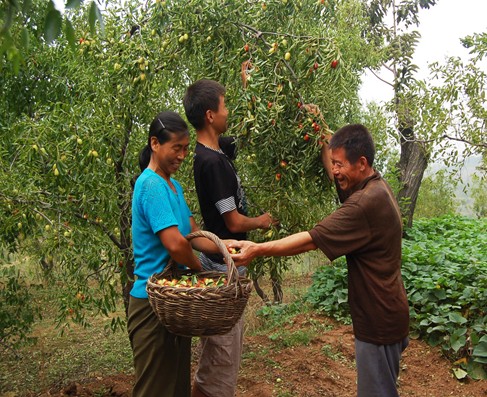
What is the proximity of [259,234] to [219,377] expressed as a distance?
1.37 meters

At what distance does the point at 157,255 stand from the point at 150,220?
231mm

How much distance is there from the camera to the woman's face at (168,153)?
2.72m

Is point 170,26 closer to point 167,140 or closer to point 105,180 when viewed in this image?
point 105,180

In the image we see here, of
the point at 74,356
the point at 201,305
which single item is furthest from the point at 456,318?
the point at 74,356

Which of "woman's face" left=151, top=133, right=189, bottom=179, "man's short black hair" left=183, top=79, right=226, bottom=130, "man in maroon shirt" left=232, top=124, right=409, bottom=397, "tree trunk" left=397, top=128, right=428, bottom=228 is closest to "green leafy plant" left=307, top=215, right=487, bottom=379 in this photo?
"man in maroon shirt" left=232, top=124, right=409, bottom=397

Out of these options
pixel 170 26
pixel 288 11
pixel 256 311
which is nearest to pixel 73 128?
pixel 170 26

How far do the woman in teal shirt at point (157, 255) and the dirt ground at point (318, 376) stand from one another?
2122 mm

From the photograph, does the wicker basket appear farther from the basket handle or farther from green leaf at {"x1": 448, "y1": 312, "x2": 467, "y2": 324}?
green leaf at {"x1": 448, "y1": 312, "x2": 467, "y2": 324}

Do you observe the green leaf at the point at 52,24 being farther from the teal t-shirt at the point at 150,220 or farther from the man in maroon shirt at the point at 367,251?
the man in maroon shirt at the point at 367,251

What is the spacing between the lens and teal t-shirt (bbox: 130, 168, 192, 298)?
2564mm

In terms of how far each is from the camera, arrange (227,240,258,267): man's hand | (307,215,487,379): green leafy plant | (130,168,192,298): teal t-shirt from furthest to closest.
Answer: (307,215,487,379): green leafy plant < (227,240,258,267): man's hand < (130,168,192,298): teal t-shirt

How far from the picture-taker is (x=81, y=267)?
167 inches

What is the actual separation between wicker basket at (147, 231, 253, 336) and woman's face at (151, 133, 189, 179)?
46cm

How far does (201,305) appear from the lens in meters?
2.37
